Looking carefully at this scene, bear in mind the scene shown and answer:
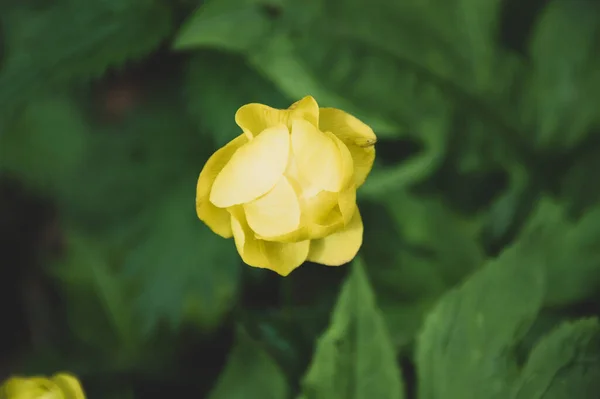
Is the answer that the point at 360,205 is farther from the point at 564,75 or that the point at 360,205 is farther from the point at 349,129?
the point at 349,129

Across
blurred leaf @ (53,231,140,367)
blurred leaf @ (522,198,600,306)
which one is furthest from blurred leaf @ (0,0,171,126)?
blurred leaf @ (522,198,600,306)

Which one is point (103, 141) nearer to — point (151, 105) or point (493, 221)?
point (151, 105)

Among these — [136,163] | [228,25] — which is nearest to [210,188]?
[228,25]

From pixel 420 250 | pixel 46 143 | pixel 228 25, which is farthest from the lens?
pixel 46 143

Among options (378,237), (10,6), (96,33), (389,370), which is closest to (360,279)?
(389,370)

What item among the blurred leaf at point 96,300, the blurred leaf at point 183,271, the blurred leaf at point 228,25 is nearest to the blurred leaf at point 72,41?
the blurred leaf at point 228,25
